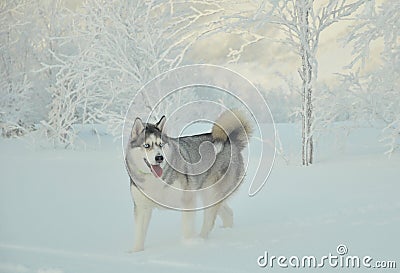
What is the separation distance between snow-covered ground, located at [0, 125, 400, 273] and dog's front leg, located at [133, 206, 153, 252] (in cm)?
2

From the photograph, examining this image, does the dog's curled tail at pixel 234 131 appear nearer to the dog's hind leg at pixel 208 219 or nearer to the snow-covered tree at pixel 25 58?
the dog's hind leg at pixel 208 219

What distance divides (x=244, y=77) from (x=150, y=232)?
1.92 feet

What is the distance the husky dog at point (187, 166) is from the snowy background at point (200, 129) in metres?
0.09

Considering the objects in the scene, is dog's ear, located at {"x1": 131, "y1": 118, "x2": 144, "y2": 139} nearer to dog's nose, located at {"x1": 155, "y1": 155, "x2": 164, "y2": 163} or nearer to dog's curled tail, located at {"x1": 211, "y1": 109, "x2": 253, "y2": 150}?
dog's nose, located at {"x1": 155, "y1": 155, "x2": 164, "y2": 163}

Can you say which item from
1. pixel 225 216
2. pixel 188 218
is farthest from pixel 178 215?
pixel 225 216

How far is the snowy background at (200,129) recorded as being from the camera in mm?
1328

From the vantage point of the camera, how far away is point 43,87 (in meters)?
1.74

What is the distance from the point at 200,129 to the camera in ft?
4.67

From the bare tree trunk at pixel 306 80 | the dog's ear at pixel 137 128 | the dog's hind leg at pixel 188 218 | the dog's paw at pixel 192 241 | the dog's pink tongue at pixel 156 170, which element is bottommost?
the dog's paw at pixel 192 241

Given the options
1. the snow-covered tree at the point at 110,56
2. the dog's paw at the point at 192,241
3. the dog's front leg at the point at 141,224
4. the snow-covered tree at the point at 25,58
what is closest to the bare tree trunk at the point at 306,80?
the snow-covered tree at the point at 110,56

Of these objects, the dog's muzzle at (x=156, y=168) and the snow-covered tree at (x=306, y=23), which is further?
the snow-covered tree at (x=306, y=23)

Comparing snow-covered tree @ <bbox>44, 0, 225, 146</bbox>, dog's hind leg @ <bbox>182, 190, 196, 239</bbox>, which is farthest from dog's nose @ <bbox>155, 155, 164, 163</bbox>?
snow-covered tree @ <bbox>44, 0, 225, 146</bbox>

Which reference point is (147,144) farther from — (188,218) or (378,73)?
(378,73)

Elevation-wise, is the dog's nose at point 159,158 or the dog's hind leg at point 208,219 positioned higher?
the dog's nose at point 159,158
